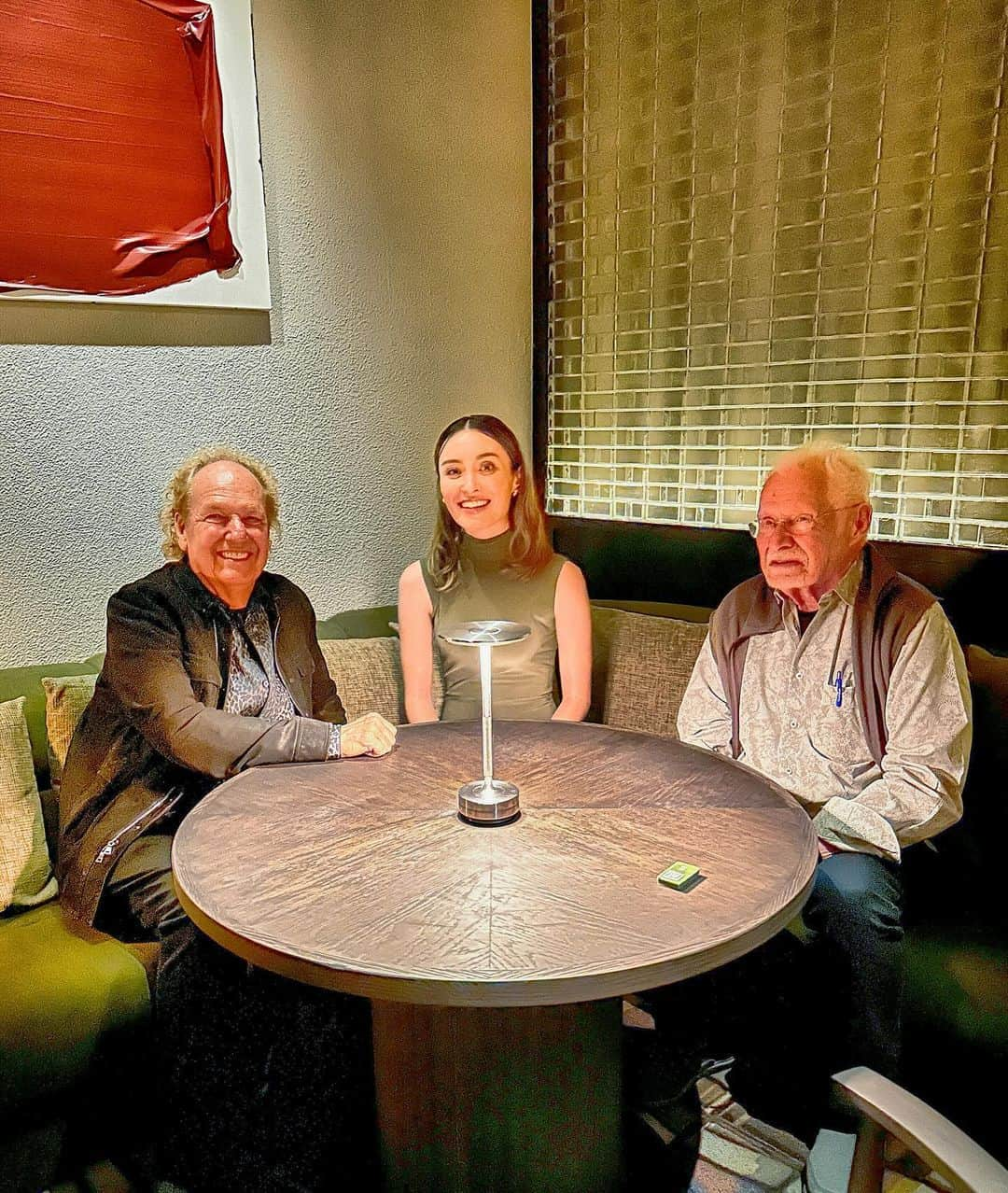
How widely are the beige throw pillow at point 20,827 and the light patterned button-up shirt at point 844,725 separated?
137cm

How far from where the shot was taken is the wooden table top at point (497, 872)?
1.05 metres

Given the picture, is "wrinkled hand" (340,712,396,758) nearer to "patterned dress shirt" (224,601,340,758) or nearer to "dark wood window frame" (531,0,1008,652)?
"patterned dress shirt" (224,601,340,758)

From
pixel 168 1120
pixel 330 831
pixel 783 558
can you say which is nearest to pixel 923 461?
pixel 783 558

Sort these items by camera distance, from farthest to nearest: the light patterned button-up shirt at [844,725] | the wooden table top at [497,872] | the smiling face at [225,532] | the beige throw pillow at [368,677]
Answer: the beige throw pillow at [368,677]
the smiling face at [225,532]
the light patterned button-up shirt at [844,725]
the wooden table top at [497,872]

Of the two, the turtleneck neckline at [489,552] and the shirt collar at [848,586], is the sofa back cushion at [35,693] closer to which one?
the turtleneck neckline at [489,552]

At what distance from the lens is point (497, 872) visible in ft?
4.12

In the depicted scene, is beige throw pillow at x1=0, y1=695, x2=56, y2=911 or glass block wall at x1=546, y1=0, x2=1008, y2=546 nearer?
beige throw pillow at x1=0, y1=695, x2=56, y2=911

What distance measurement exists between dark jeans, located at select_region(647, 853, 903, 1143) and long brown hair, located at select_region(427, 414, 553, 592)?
0.98m

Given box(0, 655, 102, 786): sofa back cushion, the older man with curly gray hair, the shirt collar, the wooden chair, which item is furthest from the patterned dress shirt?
the wooden chair

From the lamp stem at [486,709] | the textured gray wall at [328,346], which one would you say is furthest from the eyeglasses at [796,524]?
the textured gray wall at [328,346]

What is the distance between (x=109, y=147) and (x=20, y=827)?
153 cm

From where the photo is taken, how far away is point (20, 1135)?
1535mm

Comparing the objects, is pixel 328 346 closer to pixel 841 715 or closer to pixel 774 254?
pixel 774 254

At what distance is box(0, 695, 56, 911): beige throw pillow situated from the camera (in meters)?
1.80
